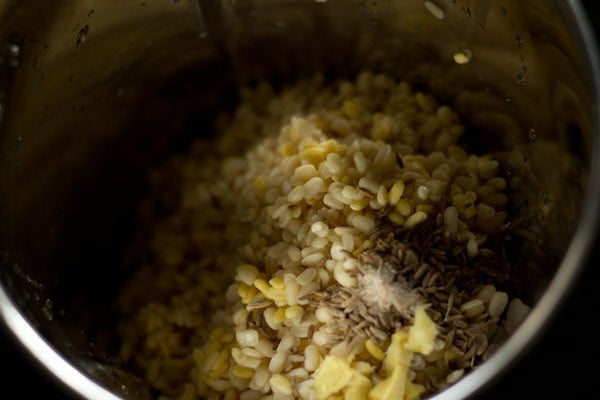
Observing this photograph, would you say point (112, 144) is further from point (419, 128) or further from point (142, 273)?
point (419, 128)

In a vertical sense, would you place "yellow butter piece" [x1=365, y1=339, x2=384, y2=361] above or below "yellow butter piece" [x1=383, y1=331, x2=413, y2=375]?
below

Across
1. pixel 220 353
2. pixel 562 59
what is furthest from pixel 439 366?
pixel 562 59

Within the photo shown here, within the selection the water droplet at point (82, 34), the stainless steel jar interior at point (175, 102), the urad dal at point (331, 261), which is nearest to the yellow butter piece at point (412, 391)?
the urad dal at point (331, 261)

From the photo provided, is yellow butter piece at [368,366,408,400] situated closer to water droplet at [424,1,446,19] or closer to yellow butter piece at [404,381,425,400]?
yellow butter piece at [404,381,425,400]

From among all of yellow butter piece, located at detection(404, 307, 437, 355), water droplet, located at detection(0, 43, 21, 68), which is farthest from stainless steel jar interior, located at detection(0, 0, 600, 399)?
yellow butter piece, located at detection(404, 307, 437, 355)

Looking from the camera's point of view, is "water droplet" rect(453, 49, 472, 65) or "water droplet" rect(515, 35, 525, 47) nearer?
"water droplet" rect(515, 35, 525, 47)

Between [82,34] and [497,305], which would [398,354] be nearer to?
[497,305]
